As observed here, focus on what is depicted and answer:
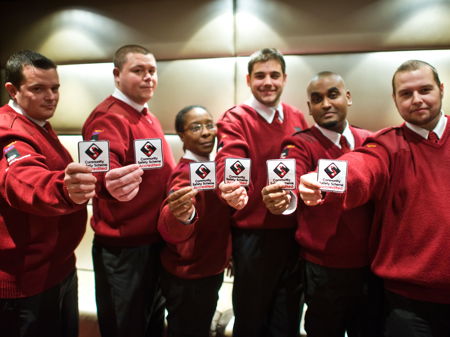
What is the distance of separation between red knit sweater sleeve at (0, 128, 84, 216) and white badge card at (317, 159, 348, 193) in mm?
989

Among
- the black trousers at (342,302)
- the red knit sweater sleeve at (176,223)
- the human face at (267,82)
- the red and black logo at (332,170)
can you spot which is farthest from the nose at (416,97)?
the red knit sweater sleeve at (176,223)

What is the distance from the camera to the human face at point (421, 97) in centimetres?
150

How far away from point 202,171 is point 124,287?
2.90 feet

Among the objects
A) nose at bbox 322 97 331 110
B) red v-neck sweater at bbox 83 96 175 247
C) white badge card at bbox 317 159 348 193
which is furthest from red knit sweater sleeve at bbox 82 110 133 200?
nose at bbox 322 97 331 110

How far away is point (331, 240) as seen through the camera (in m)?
1.67

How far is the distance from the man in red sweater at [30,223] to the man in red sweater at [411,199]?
3.88 ft

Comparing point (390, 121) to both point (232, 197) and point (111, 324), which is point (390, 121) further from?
point (111, 324)

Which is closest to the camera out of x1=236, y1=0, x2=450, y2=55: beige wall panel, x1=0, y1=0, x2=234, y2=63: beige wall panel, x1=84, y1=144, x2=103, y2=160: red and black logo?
x1=84, y1=144, x2=103, y2=160: red and black logo

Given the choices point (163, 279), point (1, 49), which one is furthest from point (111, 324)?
point (1, 49)

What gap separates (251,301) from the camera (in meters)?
1.91

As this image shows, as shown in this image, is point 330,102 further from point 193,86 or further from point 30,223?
point 30,223

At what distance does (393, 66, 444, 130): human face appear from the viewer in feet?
4.91

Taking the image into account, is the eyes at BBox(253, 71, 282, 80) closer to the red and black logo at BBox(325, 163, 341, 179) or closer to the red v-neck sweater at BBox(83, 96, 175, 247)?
the red v-neck sweater at BBox(83, 96, 175, 247)

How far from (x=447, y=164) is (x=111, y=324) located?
1.89 metres
